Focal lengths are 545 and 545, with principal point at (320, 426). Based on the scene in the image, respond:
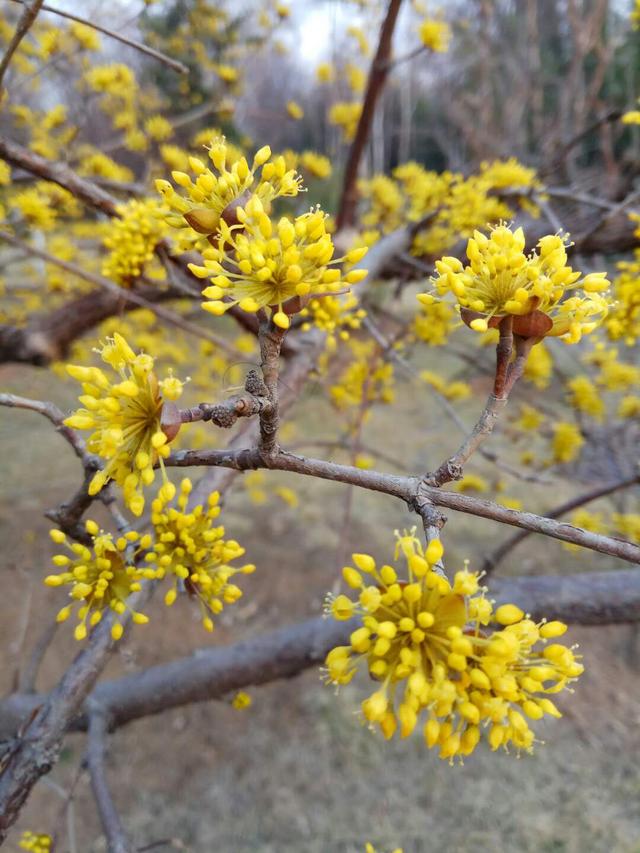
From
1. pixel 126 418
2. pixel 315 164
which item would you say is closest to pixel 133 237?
pixel 126 418

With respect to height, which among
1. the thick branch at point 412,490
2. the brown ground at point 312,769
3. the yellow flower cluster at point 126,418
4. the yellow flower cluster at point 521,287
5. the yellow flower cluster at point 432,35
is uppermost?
the yellow flower cluster at point 432,35

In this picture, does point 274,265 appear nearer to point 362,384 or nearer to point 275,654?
point 275,654

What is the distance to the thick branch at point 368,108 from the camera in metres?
2.18

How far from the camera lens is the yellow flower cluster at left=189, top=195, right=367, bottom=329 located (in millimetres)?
747

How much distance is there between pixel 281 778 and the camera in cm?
268

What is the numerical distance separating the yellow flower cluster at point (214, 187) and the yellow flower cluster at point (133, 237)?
2.75ft

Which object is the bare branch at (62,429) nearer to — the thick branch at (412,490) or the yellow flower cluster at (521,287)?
the thick branch at (412,490)

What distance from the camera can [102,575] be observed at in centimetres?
96

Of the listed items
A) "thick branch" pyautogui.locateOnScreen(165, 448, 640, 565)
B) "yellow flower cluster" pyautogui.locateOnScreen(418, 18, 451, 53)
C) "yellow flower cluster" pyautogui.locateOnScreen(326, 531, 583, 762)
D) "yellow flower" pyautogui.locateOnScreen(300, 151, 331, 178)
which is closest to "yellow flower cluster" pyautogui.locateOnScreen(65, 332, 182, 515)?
"thick branch" pyautogui.locateOnScreen(165, 448, 640, 565)

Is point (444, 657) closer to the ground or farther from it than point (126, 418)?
closer to the ground

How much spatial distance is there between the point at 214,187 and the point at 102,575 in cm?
68

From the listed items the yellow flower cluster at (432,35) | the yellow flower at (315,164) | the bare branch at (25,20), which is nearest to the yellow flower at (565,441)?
the yellow flower cluster at (432,35)

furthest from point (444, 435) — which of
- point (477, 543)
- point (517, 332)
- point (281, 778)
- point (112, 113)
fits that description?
point (517, 332)

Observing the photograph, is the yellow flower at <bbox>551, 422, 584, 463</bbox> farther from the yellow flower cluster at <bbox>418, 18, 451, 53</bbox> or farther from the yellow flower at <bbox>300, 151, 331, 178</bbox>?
the yellow flower at <bbox>300, 151, 331, 178</bbox>
